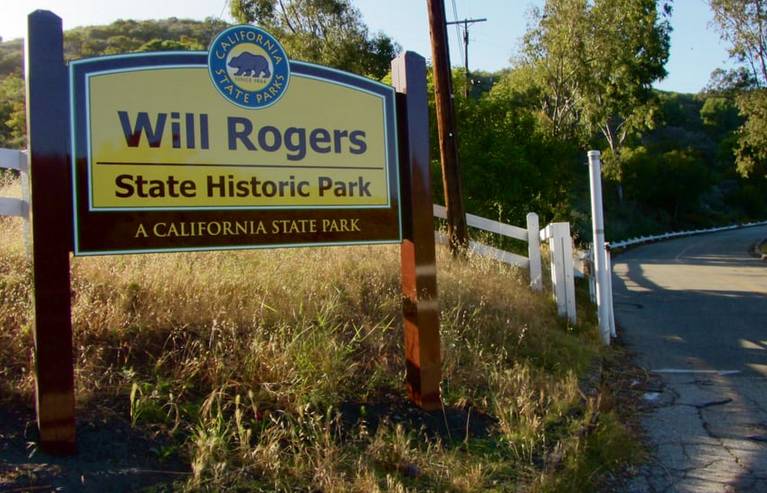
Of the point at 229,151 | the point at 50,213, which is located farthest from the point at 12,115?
the point at 50,213

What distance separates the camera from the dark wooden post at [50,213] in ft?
13.7

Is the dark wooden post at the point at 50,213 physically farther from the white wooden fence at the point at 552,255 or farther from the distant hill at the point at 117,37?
the distant hill at the point at 117,37

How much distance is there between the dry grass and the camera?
427 centimetres

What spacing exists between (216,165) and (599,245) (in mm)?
5783

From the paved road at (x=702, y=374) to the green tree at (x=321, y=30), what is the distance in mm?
18671

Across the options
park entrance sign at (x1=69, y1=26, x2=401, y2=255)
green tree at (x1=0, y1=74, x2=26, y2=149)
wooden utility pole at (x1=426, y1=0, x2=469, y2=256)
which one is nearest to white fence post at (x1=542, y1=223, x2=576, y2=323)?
wooden utility pole at (x1=426, y1=0, x2=469, y2=256)

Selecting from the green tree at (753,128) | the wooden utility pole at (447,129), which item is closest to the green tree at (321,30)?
the green tree at (753,128)

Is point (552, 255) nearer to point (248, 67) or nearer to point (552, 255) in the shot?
point (552, 255)

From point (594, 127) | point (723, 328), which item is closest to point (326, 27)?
point (594, 127)

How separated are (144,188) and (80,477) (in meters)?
1.83

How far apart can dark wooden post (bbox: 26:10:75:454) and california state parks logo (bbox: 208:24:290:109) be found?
1.02 metres

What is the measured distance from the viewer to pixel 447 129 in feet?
32.8

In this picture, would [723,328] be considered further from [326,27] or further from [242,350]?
[326,27]

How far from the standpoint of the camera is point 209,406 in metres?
4.47
